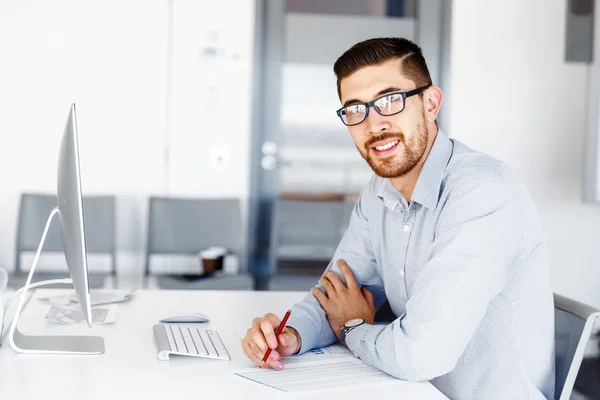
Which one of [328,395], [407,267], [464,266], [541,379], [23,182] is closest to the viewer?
[328,395]

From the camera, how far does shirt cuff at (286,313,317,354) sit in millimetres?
1531

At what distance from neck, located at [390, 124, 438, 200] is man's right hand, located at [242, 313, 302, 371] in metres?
0.46

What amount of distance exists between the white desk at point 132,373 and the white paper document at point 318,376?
3 centimetres

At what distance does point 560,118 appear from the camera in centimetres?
461

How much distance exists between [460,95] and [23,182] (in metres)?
2.83

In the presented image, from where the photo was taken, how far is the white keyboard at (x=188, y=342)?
1.43 meters

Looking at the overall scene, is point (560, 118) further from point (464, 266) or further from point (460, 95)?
point (464, 266)

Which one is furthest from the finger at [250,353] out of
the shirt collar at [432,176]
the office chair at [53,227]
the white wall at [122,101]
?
the white wall at [122,101]

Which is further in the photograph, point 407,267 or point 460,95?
point 460,95

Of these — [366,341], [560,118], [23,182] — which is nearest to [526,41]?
[560,118]

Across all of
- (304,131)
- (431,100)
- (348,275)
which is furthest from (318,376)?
(304,131)

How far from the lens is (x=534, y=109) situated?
4594 mm

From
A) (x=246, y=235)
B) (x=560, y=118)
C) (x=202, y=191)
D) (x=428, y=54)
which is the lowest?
(x=246, y=235)

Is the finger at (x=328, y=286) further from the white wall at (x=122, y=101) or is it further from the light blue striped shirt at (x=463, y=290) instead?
the white wall at (x=122, y=101)
